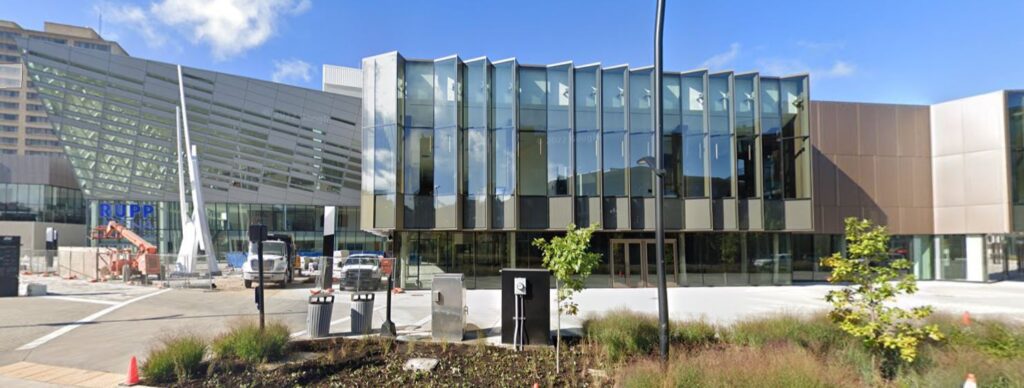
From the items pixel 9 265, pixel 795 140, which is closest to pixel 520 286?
pixel 795 140

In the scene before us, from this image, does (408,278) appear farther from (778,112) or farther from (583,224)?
(778,112)

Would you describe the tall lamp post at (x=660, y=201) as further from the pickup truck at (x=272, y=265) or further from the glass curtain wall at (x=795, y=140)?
the pickup truck at (x=272, y=265)

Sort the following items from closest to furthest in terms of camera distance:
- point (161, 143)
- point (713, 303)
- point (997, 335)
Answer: point (997, 335)
point (713, 303)
point (161, 143)

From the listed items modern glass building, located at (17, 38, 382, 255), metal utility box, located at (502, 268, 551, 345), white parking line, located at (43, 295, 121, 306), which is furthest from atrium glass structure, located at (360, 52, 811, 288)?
modern glass building, located at (17, 38, 382, 255)

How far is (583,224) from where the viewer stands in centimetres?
2383

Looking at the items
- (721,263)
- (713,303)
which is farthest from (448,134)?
(721,263)

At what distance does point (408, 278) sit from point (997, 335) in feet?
67.3

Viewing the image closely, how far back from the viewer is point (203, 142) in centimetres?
4634

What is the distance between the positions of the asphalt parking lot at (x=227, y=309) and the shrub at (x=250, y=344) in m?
0.77

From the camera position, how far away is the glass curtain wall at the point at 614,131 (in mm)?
24219

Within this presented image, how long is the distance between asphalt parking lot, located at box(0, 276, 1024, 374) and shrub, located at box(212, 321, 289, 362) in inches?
30.2

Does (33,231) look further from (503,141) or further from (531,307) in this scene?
(531,307)

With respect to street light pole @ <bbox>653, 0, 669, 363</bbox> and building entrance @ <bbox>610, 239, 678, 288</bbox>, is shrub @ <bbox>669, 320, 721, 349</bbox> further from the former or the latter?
building entrance @ <bbox>610, 239, 678, 288</bbox>

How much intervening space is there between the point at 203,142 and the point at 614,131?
1577 inches
